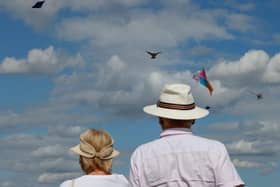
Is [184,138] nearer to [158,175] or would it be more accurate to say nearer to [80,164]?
[158,175]

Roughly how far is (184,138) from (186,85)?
2.47ft

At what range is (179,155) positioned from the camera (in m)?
8.46

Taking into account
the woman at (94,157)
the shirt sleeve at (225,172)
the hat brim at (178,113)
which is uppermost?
the hat brim at (178,113)

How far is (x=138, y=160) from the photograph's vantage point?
8.62 meters

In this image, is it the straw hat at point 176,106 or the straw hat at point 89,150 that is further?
the straw hat at point 89,150

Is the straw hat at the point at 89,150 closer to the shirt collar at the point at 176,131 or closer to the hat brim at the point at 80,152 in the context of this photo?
the hat brim at the point at 80,152

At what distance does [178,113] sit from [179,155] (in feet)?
1.80

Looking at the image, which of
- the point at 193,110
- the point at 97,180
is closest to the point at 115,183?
the point at 97,180

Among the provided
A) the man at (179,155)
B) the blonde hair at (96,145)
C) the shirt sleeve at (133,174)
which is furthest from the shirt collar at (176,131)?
the blonde hair at (96,145)

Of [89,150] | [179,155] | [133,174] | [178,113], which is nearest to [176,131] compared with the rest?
[178,113]

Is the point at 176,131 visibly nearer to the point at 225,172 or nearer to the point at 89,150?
the point at 225,172

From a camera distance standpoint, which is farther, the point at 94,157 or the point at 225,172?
the point at 94,157

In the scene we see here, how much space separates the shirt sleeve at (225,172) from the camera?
8.26 metres

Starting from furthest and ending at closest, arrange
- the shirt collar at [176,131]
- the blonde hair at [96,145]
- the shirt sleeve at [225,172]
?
the blonde hair at [96,145]
the shirt collar at [176,131]
the shirt sleeve at [225,172]
